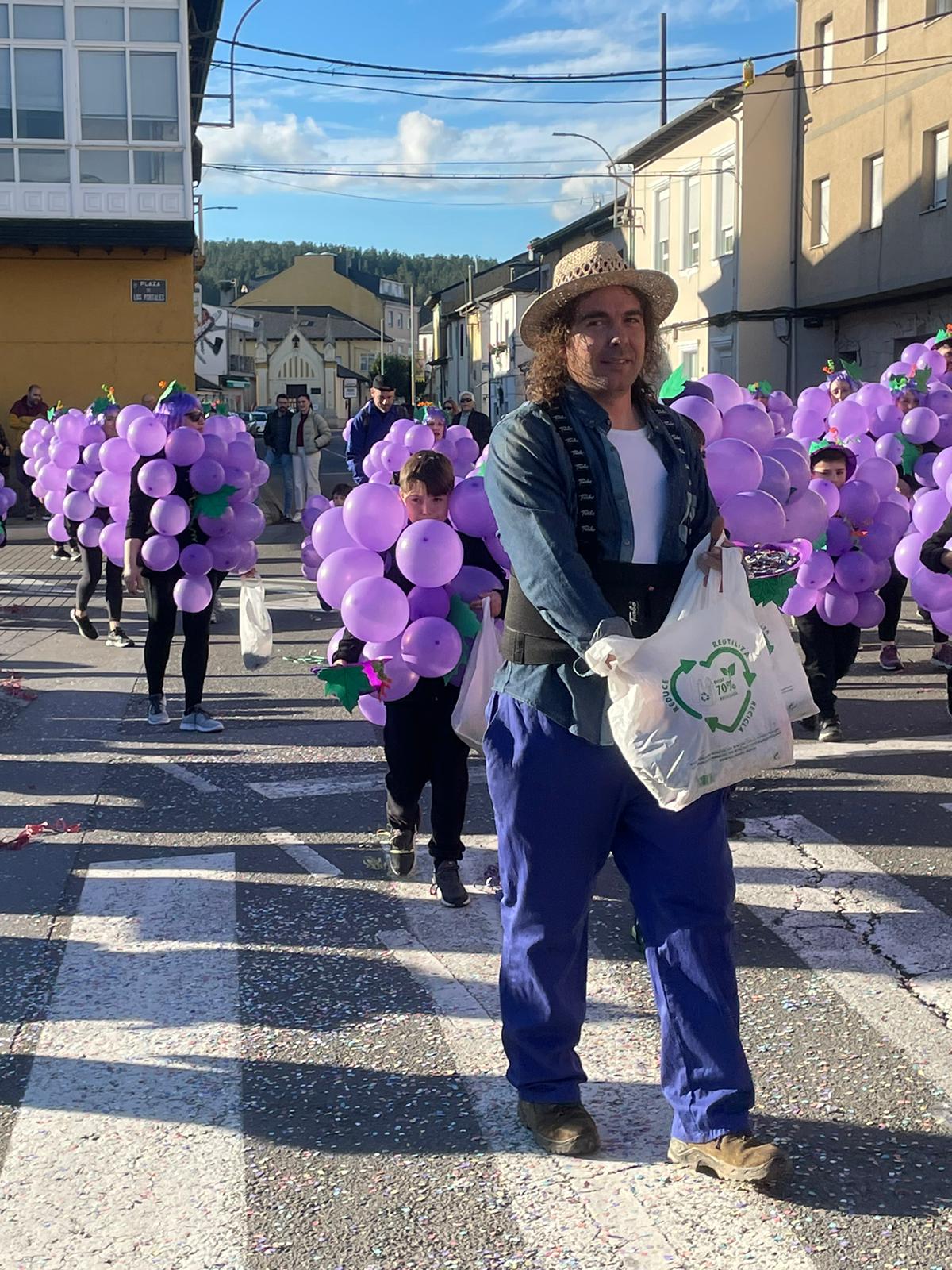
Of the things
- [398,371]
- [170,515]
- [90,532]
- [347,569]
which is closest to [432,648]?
[347,569]

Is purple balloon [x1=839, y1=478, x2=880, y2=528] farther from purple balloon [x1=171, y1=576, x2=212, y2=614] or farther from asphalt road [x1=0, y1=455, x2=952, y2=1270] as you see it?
purple balloon [x1=171, y1=576, x2=212, y2=614]

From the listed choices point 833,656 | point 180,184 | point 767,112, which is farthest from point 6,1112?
point 767,112

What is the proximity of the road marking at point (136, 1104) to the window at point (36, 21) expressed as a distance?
979 inches

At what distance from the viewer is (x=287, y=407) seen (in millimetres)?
22328

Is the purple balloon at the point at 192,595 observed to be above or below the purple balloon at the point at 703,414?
below

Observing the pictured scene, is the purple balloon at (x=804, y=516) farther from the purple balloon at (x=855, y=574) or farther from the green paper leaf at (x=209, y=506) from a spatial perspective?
the green paper leaf at (x=209, y=506)

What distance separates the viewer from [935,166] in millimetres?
25078

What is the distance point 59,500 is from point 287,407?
10213mm

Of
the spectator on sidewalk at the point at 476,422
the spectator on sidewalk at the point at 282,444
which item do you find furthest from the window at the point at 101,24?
the spectator on sidewalk at the point at 476,422

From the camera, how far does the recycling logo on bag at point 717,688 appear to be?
3250 mm

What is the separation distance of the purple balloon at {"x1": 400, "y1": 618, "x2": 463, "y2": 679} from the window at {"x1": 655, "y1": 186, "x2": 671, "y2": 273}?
3256 centimetres

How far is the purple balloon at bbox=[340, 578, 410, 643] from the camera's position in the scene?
549 centimetres

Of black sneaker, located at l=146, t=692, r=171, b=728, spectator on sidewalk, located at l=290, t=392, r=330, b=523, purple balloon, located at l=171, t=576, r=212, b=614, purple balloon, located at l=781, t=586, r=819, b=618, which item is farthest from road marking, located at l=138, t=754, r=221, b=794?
spectator on sidewalk, located at l=290, t=392, r=330, b=523

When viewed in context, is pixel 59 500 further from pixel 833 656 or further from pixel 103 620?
pixel 833 656
